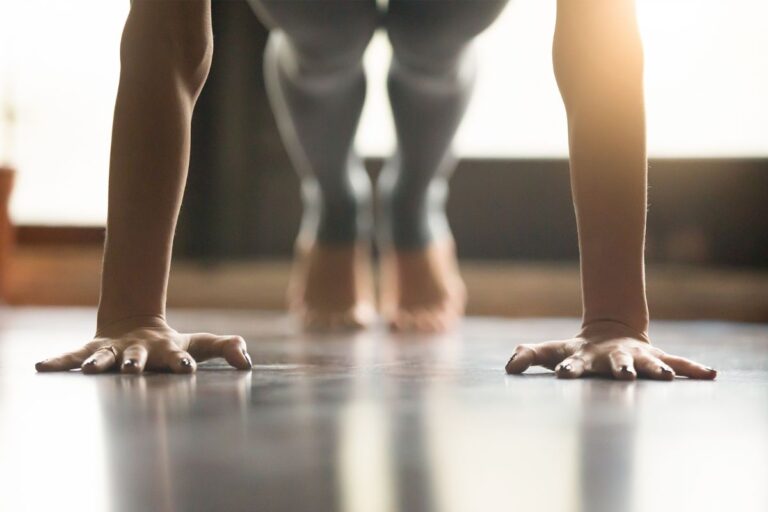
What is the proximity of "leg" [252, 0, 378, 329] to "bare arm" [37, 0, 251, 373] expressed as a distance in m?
0.50

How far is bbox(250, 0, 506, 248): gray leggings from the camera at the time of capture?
1375 mm

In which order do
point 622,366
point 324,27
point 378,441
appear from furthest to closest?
point 324,27 < point 622,366 < point 378,441

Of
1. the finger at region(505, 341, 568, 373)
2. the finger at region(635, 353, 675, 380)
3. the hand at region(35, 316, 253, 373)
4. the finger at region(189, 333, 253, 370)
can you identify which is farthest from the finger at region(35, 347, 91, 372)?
the finger at region(635, 353, 675, 380)

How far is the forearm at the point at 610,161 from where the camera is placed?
2.96 ft

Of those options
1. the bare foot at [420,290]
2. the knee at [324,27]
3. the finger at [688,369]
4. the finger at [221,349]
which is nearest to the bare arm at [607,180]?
the finger at [688,369]

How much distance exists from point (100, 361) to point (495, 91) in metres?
2.22

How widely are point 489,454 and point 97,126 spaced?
2769mm

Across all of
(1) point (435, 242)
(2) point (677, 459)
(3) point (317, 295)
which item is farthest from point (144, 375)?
(1) point (435, 242)

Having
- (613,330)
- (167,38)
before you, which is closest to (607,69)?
(613,330)

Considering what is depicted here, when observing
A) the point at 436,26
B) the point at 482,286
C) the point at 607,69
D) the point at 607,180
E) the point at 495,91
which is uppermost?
the point at 495,91

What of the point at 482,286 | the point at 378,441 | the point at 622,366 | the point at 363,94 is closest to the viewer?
the point at 378,441

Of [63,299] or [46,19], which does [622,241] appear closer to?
[63,299]

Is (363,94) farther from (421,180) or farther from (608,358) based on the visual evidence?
(608,358)

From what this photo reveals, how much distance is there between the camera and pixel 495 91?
2.89 metres
